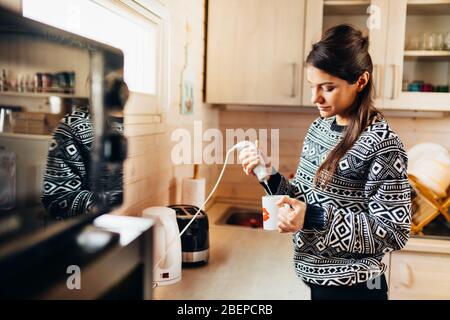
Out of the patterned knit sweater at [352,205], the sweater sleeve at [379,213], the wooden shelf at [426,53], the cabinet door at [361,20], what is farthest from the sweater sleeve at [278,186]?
the wooden shelf at [426,53]

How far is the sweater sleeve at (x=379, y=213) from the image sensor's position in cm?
72

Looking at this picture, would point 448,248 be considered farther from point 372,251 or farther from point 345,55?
point 345,55

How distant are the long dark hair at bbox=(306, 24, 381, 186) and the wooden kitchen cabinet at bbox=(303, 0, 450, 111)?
0.65 metres

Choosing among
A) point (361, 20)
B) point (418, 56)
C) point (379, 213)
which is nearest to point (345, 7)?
point (361, 20)

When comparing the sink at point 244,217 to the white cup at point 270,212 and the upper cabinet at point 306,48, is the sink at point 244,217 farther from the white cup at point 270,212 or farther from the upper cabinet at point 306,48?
the white cup at point 270,212

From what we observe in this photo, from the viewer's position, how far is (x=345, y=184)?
785mm

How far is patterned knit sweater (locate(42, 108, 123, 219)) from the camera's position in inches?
18.8

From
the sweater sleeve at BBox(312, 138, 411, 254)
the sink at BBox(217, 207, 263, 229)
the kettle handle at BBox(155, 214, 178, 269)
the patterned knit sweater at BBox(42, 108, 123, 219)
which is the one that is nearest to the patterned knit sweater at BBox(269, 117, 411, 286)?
the sweater sleeve at BBox(312, 138, 411, 254)

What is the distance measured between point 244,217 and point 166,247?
1.91ft

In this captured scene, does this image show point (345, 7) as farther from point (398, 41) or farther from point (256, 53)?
point (256, 53)

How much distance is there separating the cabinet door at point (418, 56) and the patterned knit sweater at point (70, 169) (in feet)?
3.73

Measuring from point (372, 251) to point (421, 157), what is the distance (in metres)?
0.75

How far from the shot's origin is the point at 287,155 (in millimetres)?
1593
